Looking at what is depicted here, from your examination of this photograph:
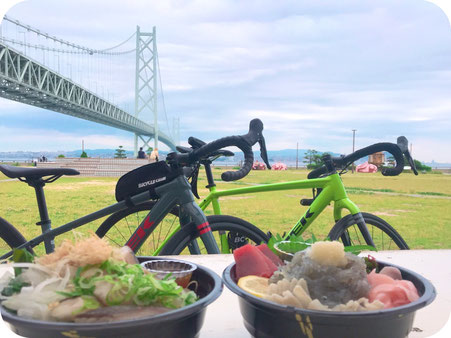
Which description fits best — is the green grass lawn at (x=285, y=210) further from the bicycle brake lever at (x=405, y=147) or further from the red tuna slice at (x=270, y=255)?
the red tuna slice at (x=270, y=255)

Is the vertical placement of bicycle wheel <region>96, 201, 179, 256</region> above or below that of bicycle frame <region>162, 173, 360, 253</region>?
below

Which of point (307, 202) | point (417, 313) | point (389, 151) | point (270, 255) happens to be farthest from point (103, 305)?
point (307, 202)

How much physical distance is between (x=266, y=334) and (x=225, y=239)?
1.60 meters

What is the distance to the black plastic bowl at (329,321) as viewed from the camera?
497mm

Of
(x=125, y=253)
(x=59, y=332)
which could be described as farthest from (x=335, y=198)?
(x=59, y=332)

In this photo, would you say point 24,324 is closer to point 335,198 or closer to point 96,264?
point 96,264

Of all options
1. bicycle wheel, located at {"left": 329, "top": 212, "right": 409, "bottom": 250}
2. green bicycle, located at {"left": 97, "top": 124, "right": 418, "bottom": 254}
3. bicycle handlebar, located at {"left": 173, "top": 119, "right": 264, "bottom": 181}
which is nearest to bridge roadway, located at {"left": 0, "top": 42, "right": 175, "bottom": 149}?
green bicycle, located at {"left": 97, "top": 124, "right": 418, "bottom": 254}

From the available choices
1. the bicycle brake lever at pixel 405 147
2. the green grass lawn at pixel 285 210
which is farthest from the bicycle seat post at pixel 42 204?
the green grass lawn at pixel 285 210

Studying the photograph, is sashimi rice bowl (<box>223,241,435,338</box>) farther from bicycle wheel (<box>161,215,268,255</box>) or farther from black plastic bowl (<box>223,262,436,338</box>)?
bicycle wheel (<box>161,215,268,255</box>)

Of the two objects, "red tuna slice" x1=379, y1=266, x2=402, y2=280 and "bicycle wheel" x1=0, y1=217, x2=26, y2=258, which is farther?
"bicycle wheel" x1=0, y1=217, x2=26, y2=258

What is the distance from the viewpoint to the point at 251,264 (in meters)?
0.69

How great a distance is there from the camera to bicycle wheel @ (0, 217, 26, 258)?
1.98 m

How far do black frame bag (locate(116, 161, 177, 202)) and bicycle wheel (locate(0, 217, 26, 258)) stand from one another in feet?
2.07

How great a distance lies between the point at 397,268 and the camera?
693mm
